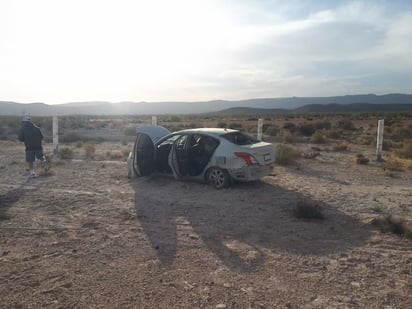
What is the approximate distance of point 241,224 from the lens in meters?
7.17

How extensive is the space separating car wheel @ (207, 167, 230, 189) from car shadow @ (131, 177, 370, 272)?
21 cm

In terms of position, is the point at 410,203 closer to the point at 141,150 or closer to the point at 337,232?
the point at 337,232

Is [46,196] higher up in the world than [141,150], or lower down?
lower down

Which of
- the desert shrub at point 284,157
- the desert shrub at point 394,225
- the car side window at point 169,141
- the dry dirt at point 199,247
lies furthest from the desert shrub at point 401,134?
the desert shrub at point 394,225

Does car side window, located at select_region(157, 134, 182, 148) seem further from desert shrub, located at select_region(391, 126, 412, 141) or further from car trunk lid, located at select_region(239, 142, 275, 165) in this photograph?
desert shrub, located at select_region(391, 126, 412, 141)

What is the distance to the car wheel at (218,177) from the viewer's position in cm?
990

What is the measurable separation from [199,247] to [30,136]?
8.05m

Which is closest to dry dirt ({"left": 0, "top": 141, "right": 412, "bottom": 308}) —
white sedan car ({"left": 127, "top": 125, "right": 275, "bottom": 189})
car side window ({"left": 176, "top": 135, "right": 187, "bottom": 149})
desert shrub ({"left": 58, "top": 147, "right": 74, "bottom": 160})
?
white sedan car ({"left": 127, "top": 125, "right": 275, "bottom": 189})

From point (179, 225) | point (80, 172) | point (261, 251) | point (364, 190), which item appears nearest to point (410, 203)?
point (364, 190)

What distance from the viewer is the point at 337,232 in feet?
22.0

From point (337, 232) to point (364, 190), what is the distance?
144 inches

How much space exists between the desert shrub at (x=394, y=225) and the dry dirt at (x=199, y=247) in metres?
0.15

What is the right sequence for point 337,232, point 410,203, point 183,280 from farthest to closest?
point 410,203 < point 337,232 < point 183,280

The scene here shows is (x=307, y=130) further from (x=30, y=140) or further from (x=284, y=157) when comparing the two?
(x=30, y=140)
